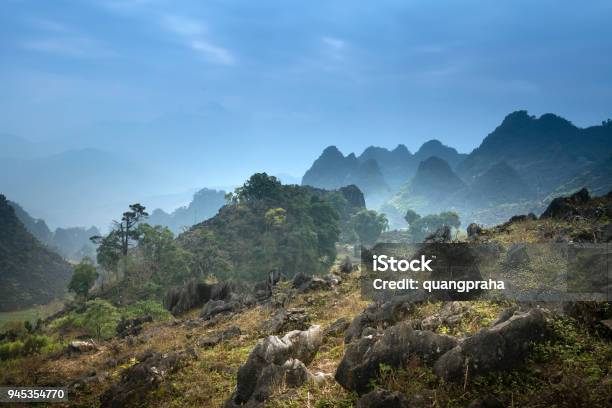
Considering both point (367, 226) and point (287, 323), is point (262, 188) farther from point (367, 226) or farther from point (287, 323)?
point (287, 323)

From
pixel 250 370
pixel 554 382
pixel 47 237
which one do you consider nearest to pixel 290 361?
pixel 250 370

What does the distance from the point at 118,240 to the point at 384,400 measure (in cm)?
6525

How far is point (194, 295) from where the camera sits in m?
27.7

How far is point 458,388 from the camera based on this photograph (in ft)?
19.2

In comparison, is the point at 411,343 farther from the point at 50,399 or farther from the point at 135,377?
the point at 50,399

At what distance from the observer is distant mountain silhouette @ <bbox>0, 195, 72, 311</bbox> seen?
7659cm

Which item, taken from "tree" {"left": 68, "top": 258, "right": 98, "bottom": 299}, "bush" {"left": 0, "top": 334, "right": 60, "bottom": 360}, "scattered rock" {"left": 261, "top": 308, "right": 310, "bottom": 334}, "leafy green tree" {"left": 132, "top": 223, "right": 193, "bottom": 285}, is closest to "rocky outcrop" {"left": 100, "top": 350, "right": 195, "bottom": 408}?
"scattered rock" {"left": 261, "top": 308, "right": 310, "bottom": 334}

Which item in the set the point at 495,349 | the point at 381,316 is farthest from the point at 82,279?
the point at 495,349

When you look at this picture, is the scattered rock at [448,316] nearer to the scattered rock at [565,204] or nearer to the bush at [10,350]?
the scattered rock at [565,204]

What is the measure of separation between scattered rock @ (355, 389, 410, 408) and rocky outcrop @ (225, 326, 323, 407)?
1.95 metres

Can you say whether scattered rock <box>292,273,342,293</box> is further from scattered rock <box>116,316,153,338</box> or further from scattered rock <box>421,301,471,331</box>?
scattered rock <box>421,301,471,331</box>

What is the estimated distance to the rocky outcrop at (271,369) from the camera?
23.3ft

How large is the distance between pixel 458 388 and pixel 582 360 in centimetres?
212

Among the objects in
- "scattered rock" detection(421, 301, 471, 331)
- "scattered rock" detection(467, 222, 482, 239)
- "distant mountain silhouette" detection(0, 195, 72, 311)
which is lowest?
"distant mountain silhouette" detection(0, 195, 72, 311)
